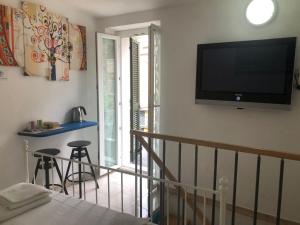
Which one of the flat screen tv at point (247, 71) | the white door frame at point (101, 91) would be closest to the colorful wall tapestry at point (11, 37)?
the white door frame at point (101, 91)

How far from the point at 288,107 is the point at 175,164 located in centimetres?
164

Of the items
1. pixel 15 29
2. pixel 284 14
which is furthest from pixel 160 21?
pixel 15 29

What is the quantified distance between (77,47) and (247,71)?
92.6 inches

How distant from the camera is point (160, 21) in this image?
11.3ft

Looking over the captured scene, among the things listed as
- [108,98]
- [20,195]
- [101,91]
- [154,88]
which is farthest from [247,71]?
[20,195]

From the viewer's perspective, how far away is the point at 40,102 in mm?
3178

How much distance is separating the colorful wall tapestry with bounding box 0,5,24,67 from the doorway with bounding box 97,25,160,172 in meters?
1.13

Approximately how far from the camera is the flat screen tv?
2.55 m

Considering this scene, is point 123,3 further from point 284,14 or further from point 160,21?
point 284,14

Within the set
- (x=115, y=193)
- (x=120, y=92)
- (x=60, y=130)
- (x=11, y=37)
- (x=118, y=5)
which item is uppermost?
(x=118, y=5)

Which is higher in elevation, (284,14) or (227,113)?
(284,14)

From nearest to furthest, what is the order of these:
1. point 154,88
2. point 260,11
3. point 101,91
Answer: point 260,11, point 154,88, point 101,91

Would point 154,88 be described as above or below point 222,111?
above

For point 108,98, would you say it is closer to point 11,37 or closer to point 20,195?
point 11,37
